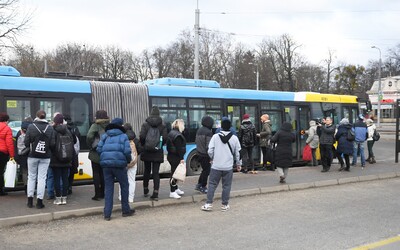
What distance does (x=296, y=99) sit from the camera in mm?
16453

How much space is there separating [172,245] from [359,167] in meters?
10.9

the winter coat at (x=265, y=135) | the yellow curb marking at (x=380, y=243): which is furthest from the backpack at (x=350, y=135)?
the yellow curb marking at (x=380, y=243)

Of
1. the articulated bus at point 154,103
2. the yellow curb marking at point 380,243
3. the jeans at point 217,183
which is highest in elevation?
the articulated bus at point 154,103

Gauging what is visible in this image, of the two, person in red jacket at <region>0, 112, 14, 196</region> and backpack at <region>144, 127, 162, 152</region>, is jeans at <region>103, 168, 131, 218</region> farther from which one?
person in red jacket at <region>0, 112, 14, 196</region>

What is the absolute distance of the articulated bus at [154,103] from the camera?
10281mm

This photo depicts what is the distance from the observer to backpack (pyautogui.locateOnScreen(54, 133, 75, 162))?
7.95 meters

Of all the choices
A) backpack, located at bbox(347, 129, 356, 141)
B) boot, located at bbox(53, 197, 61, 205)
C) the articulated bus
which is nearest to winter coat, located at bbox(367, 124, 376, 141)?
the articulated bus

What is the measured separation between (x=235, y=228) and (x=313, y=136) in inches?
330

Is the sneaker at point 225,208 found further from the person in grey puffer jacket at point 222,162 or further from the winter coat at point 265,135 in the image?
the winter coat at point 265,135

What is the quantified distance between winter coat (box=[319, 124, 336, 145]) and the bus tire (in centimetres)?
425

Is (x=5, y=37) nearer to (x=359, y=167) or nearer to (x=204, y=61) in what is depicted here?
(x=359, y=167)

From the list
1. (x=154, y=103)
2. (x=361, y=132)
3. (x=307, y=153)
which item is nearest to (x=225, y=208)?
(x=154, y=103)

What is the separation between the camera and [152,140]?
8438 millimetres

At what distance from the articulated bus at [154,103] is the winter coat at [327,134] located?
8.04 feet
